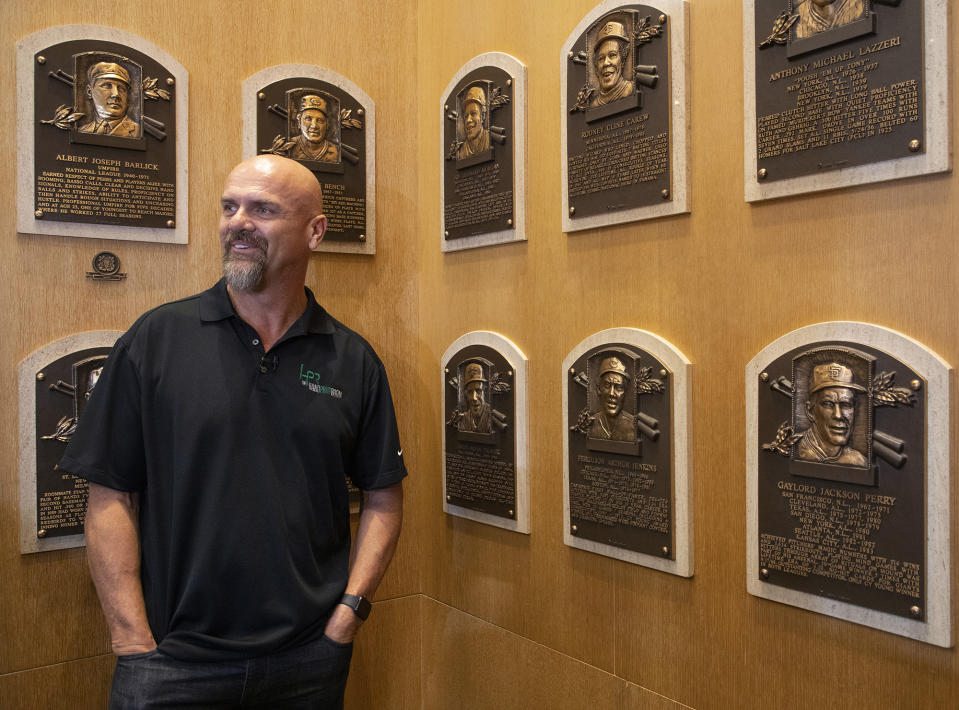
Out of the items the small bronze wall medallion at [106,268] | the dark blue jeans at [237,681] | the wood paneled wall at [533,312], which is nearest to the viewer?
the wood paneled wall at [533,312]

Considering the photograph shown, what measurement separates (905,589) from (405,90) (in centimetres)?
250

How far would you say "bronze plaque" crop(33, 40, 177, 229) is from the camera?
8.05 feet

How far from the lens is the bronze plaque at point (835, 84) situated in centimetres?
173

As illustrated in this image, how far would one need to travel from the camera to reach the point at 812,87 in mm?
1899

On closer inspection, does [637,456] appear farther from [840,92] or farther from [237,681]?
[237,681]

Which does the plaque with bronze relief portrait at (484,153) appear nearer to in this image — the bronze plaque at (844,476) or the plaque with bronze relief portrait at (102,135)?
the plaque with bronze relief portrait at (102,135)

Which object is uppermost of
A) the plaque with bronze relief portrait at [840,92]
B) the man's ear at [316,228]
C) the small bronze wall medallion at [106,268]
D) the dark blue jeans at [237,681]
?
the plaque with bronze relief portrait at [840,92]

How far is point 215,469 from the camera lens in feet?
6.99

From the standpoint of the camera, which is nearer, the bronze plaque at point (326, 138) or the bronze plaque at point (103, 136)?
the bronze plaque at point (103, 136)

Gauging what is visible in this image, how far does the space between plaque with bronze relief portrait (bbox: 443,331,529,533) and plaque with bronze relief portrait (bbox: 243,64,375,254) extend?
2.03ft

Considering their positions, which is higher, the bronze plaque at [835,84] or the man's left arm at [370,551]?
the bronze plaque at [835,84]

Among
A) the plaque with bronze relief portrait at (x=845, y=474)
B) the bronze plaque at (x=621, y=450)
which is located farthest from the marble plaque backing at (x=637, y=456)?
the plaque with bronze relief portrait at (x=845, y=474)

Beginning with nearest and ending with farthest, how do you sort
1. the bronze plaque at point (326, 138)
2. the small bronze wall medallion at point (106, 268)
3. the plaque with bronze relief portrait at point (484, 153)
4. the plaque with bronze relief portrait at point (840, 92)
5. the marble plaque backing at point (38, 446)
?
1. the plaque with bronze relief portrait at point (840, 92)
2. the marble plaque backing at point (38, 446)
3. the small bronze wall medallion at point (106, 268)
4. the plaque with bronze relief portrait at point (484, 153)
5. the bronze plaque at point (326, 138)

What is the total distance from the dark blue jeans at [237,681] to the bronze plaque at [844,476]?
48.5 inches
